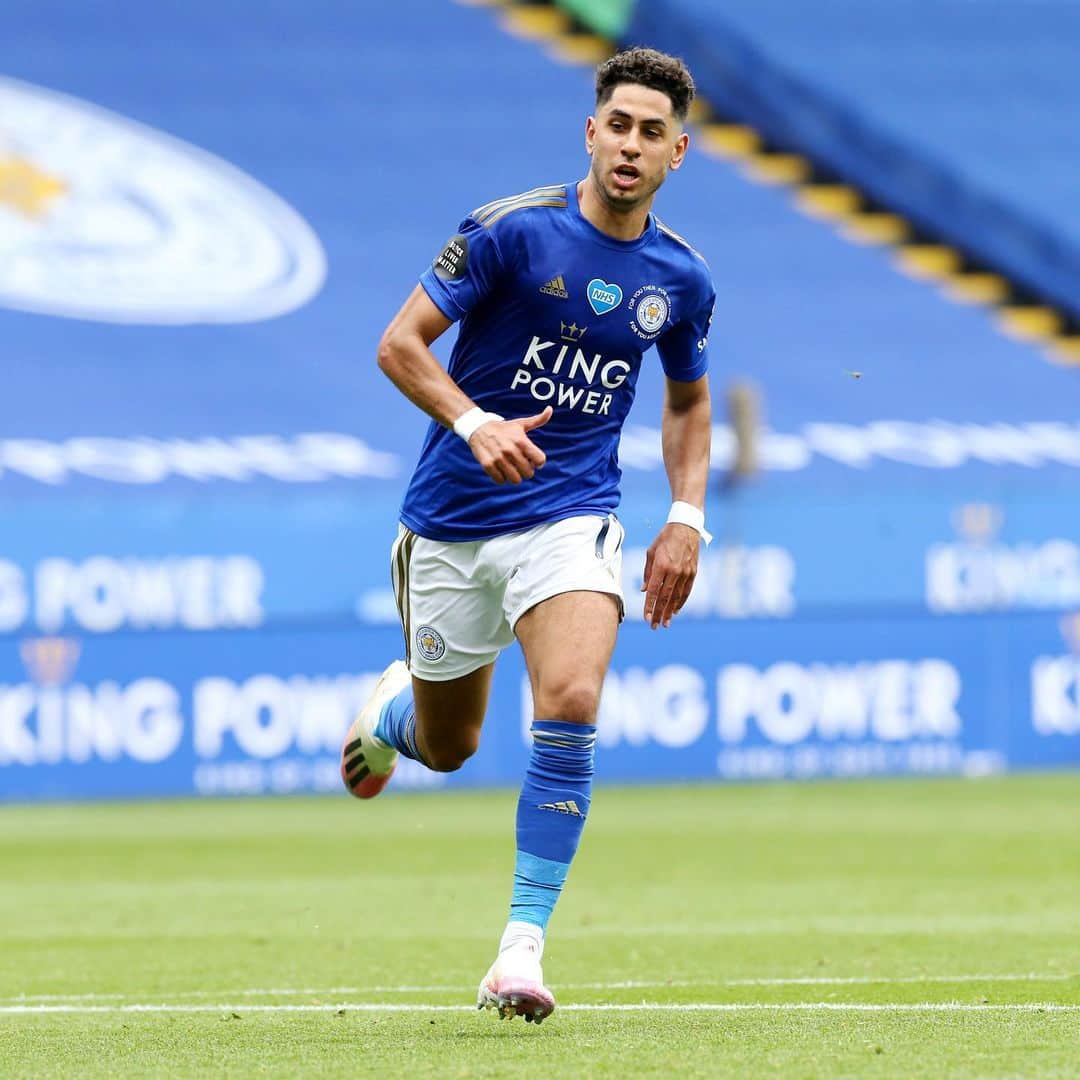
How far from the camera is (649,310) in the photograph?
5684 mm

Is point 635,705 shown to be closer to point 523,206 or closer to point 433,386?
point 523,206

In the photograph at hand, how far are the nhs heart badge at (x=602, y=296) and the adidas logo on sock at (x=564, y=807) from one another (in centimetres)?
122

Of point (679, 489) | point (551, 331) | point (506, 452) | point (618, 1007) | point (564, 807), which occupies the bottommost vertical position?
point (618, 1007)

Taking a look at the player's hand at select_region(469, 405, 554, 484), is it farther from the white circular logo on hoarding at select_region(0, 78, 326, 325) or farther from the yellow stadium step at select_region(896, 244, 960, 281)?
the yellow stadium step at select_region(896, 244, 960, 281)

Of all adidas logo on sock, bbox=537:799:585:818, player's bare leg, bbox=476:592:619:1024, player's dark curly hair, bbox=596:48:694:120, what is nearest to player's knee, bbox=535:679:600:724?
player's bare leg, bbox=476:592:619:1024

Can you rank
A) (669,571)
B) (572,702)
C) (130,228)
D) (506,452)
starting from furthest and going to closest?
1. (130,228)
2. (669,571)
3. (572,702)
4. (506,452)

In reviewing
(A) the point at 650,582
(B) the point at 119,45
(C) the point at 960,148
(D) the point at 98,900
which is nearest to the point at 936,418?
(C) the point at 960,148

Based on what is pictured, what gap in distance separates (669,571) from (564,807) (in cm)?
72

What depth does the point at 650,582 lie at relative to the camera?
5699mm

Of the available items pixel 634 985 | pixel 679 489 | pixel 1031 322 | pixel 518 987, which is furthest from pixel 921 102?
pixel 518 987

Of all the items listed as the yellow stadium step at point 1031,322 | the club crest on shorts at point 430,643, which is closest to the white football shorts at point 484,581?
the club crest on shorts at point 430,643

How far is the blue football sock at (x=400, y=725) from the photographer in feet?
21.8

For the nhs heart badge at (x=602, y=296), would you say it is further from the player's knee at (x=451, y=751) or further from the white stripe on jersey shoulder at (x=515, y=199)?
the player's knee at (x=451, y=751)

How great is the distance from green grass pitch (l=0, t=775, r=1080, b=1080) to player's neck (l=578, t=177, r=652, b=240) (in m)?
1.93
